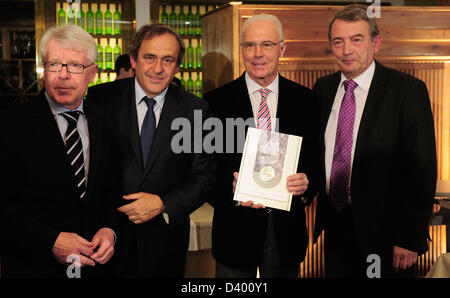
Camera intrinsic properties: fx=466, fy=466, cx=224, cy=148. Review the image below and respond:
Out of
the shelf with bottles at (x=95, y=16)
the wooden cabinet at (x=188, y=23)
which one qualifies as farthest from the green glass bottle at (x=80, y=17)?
the wooden cabinet at (x=188, y=23)

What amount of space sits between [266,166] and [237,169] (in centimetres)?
18

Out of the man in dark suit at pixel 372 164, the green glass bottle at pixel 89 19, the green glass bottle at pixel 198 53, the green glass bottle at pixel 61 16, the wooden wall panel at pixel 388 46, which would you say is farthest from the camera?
the green glass bottle at pixel 198 53

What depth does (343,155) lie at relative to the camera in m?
2.23

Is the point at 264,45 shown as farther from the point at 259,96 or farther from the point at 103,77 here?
the point at 103,77

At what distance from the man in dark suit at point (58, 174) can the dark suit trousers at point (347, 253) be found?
1.08 m

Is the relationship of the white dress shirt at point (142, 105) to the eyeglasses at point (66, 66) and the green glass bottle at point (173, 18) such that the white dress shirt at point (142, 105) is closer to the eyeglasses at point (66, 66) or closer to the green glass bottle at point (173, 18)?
the eyeglasses at point (66, 66)

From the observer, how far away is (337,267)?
229 cm

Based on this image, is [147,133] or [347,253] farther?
[347,253]

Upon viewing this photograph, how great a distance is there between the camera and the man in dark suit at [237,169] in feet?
7.00

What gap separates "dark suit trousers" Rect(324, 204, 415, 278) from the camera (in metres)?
2.20

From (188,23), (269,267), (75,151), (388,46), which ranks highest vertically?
(188,23)

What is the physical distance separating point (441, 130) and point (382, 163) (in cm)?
172

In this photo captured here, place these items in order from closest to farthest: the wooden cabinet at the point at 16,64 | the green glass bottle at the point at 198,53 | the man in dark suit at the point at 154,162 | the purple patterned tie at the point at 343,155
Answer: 1. the man in dark suit at the point at 154,162
2. the purple patterned tie at the point at 343,155
3. the wooden cabinet at the point at 16,64
4. the green glass bottle at the point at 198,53

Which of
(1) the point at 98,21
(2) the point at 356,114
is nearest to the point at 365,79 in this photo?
(2) the point at 356,114
